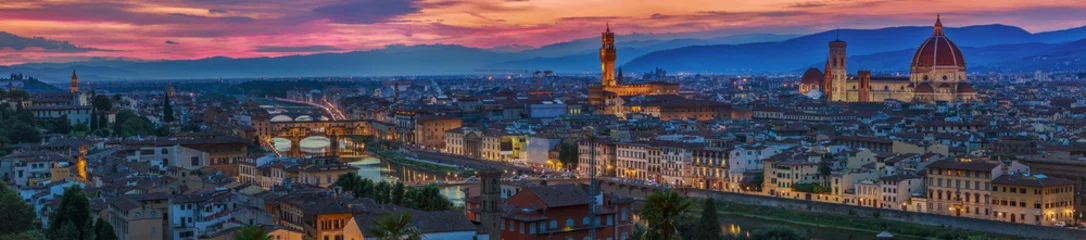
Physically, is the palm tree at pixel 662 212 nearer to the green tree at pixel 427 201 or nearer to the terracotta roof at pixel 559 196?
the terracotta roof at pixel 559 196

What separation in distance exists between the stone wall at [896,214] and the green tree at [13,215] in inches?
653

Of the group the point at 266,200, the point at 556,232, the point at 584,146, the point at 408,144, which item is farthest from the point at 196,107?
the point at 556,232

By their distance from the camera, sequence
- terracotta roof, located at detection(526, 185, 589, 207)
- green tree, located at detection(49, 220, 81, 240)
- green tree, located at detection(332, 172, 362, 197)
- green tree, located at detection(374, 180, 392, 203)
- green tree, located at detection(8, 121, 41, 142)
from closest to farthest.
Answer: terracotta roof, located at detection(526, 185, 589, 207) → green tree, located at detection(49, 220, 81, 240) → green tree, located at detection(374, 180, 392, 203) → green tree, located at detection(332, 172, 362, 197) → green tree, located at detection(8, 121, 41, 142)

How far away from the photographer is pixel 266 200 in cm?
2203

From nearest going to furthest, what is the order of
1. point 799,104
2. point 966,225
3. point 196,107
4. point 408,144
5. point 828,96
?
point 966,225, point 408,144, point 799,104, point 828,96, point 196,107

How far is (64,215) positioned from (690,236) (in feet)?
34.5

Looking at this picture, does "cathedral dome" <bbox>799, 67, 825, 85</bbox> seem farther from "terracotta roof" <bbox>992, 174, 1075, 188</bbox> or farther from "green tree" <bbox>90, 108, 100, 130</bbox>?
"terracotta roof" <bbox>992, 174, 1075, 188</bbox>

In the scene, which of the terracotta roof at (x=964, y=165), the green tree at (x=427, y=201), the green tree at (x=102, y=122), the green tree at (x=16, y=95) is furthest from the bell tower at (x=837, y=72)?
the green tree at (x=427, y=201)

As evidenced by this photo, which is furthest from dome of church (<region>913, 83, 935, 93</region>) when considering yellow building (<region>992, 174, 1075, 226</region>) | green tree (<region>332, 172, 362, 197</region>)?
green tree (<region>332, 172, 362, 197</region>)

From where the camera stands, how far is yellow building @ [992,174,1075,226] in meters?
24.4

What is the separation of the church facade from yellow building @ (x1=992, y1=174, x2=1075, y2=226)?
43.0m

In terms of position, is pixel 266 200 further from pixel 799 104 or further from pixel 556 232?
pixel 799 104

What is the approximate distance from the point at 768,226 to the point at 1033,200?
5240 mm

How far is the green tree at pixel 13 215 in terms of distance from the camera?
20.3 m
